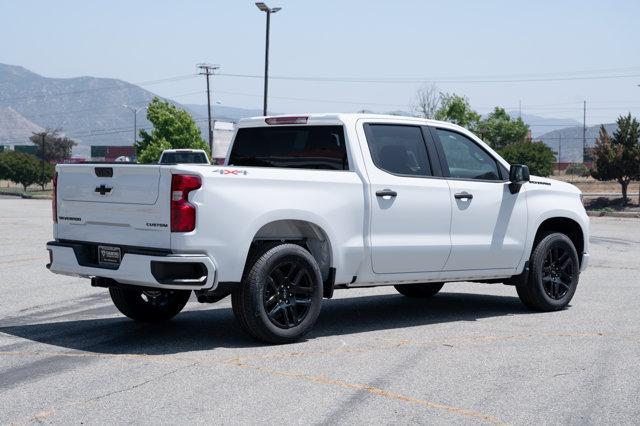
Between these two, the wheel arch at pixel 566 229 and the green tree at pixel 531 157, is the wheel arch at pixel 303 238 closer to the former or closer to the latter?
the wheel arch at pixel 566 229

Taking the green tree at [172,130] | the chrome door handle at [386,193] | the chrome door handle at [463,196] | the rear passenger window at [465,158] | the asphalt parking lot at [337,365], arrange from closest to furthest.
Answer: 1. the asphalt parking lot at [337,365]
2. the chrome door handle at [386,193]
3. the chrome door handle at [463,196]
4. the rear passenger window at [465,158]
5. the green tree at [172,130]

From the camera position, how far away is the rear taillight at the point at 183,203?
7.55m

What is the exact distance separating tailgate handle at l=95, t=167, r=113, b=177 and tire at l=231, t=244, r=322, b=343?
4.59 ft

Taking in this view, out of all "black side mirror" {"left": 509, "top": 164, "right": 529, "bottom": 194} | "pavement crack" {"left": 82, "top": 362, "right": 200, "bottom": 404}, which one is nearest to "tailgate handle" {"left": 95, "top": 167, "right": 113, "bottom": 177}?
"pavement crack" {"left": 82, "top": 362, "right": 200, "bottom": 404}

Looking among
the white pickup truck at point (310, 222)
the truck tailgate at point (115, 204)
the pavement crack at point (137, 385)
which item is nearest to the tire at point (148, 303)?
the white pickup truck at point (310, 222)

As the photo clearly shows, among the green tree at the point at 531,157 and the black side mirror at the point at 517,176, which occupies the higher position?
the green tree at the point at 531,157

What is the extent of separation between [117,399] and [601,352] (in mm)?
4041

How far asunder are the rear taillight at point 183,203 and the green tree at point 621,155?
39266 mm

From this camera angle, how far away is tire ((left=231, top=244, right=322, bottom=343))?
312 inches

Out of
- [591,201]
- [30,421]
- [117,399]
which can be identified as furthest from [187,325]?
[591,201]

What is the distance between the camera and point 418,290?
11602 mm

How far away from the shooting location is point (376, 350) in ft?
26.3

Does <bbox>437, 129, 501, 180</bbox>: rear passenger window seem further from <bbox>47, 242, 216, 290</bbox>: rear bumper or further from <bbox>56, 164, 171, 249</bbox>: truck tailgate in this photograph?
<bbox>56, 164, 171, 249</bbox>: truck tailgate

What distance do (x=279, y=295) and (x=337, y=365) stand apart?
3.51 feet
